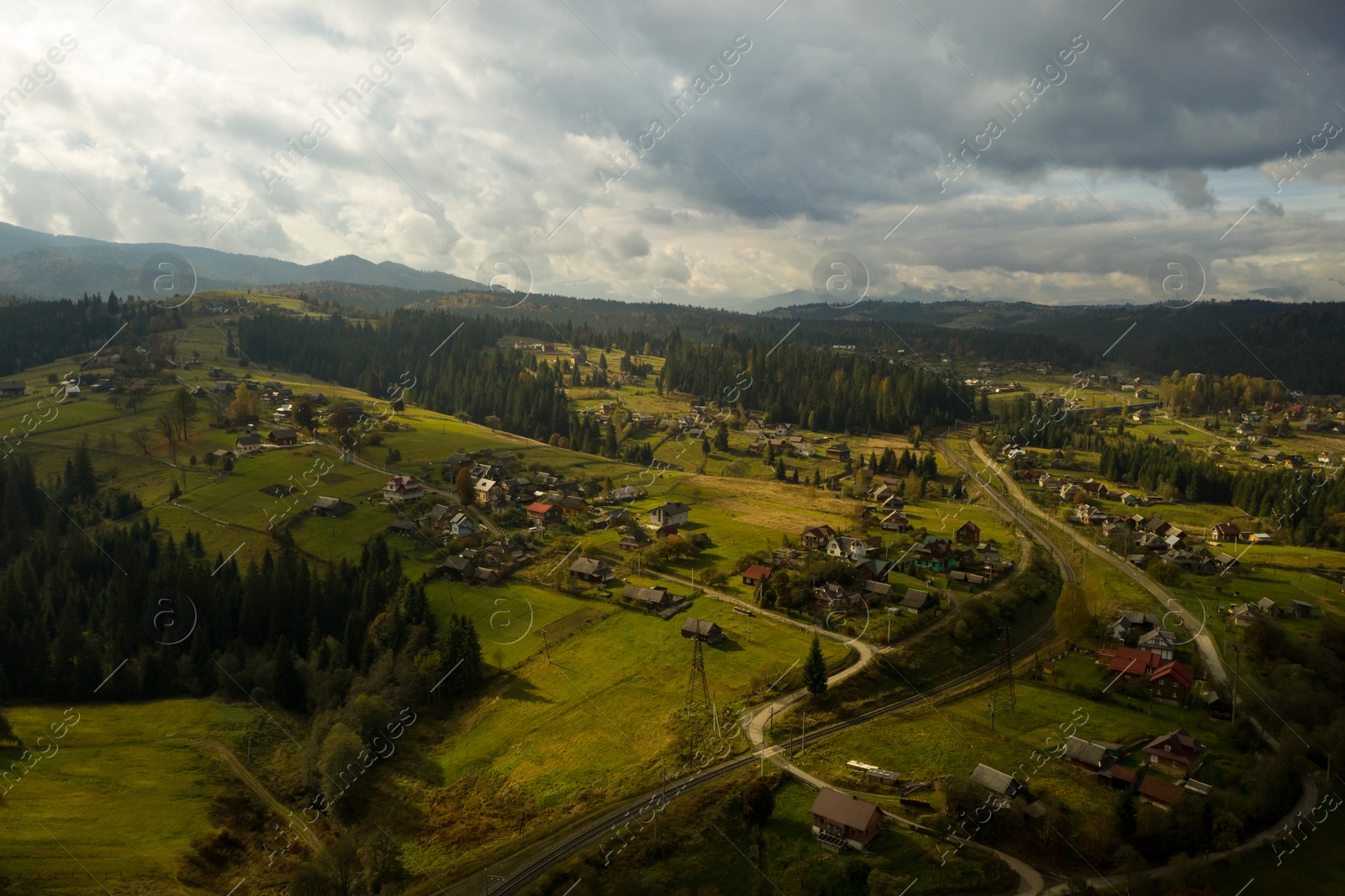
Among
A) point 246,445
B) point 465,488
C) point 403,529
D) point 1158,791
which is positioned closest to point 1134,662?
point 1158,791

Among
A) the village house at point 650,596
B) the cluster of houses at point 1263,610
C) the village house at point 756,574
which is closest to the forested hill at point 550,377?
the village house at point 650,596

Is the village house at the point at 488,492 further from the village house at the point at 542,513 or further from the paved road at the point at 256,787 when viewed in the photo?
the paved road at the point at 256,787

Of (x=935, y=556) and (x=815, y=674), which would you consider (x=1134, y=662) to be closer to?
(x=935, y=556)

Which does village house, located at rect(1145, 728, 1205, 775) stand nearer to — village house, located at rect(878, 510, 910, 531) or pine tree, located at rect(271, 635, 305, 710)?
village house, located at rect(878, 510, 910, 531)

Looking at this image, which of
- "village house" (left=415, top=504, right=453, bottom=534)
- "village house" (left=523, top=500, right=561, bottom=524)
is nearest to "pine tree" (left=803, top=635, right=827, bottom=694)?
"village house" (left=523, top=500, right=561, bottom=524)

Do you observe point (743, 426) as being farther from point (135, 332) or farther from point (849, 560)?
point (135, 332)

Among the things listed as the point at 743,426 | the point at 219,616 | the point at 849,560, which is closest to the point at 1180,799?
the point at 849,560
